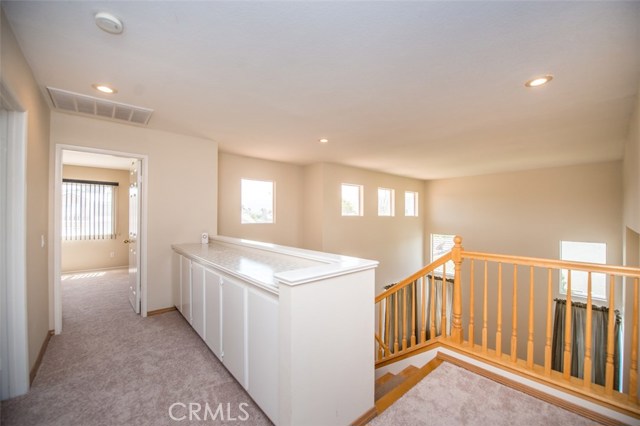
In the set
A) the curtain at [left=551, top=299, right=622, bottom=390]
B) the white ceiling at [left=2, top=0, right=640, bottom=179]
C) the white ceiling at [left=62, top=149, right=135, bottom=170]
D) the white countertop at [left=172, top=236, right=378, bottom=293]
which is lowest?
the curtain at [left=551, top=299, right=622, bottom=390]

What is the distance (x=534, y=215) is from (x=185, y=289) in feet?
23.7

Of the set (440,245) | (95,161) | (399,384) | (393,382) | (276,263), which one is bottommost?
(393,382)

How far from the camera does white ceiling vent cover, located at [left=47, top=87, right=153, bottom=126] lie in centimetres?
248

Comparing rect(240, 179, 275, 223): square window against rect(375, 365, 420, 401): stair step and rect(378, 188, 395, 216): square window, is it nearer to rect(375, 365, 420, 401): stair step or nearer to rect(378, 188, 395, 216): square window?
rect(378, 188, 395, 216): square window

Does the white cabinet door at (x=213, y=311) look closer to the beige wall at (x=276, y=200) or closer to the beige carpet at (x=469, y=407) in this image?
the beige carpet at (x=469, y=407)

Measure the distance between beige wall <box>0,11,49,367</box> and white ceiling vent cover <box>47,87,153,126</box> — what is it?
0.13m

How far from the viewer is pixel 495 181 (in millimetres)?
6617

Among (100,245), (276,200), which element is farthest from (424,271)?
(100,245)

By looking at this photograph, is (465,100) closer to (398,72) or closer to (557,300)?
(398,72)

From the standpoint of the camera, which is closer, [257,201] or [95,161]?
[257,201]

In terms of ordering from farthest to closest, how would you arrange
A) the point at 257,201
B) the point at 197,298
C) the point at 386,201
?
the point at 386,201 → the point at 257,201 → the point at 197,298

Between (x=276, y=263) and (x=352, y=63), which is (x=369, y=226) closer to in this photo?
(x=276, y=263)

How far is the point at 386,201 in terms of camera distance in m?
7.12

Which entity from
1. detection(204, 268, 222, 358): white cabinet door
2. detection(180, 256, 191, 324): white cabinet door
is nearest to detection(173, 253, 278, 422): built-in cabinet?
detection(204, 268, 222, 358): white cabinet door
